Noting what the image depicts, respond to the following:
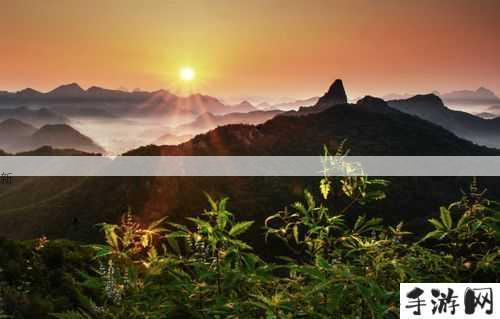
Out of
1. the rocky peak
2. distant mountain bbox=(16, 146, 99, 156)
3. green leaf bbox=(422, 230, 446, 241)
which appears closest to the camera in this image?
green leaf bbox=(422, 230, 446, 241)

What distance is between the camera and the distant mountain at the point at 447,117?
16375 centimetres

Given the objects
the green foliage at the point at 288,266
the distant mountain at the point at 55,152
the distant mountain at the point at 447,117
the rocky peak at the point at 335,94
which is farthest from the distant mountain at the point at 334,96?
the green foliage at the point at 288,266

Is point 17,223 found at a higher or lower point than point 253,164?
lower

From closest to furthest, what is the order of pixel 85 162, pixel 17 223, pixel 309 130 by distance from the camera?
pixel 17 223, pixel 309 130, pixel 85 162

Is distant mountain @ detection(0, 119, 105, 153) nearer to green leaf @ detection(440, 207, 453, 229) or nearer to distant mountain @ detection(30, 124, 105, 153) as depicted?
distant mountain @ detection(30, 124, 105, 153)

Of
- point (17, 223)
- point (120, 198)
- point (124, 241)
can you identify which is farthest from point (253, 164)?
point (124, 241)

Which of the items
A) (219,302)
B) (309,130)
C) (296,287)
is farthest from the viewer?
(309,130)

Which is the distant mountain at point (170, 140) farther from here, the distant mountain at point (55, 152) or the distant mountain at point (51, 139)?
the distant mountain at point (51, 139)

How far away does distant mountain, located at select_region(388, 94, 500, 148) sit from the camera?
163750 mm

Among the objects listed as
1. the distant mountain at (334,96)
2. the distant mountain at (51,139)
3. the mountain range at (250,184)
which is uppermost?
the distant mountain at (334,96)

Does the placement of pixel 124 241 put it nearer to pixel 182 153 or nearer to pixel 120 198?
pixel 120 198

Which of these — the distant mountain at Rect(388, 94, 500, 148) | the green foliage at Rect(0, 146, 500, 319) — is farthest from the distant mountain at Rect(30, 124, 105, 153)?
the green foliage at Rect(0, 146, 500, 319)

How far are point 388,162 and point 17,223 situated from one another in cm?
6663

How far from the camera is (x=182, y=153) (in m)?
100
